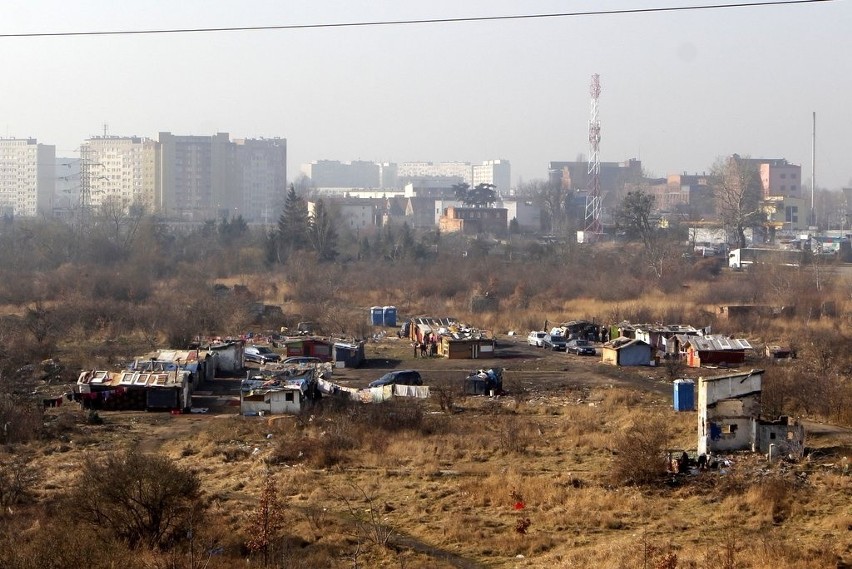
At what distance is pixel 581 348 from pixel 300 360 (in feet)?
18.2

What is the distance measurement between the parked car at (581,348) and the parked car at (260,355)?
18.4 ft

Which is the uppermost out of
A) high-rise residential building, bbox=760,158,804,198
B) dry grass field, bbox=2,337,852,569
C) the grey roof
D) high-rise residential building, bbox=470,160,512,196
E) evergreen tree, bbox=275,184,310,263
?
high-rise residential building, bbox=470,160,512,196

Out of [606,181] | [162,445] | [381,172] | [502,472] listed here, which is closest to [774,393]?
[502,472]

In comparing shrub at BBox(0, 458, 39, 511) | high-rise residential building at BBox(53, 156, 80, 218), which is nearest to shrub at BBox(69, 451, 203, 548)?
shrub at BBox(0, 458, 39, 511)

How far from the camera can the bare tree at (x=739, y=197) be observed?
42.5m

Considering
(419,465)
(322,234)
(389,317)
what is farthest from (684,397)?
(322,234)

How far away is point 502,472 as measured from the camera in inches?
432

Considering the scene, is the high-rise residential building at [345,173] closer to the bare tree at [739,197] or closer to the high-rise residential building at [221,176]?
the high-rise residential building at [221,176]

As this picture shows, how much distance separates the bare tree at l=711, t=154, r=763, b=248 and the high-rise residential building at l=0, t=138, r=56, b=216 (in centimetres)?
5537

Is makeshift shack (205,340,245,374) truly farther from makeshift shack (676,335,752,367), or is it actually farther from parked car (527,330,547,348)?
makeshift shack (676,335,752,367)

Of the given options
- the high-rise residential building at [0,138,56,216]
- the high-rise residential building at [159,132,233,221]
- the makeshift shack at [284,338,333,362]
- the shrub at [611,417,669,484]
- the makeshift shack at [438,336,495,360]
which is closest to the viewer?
the shrub at [611,417,669,484]

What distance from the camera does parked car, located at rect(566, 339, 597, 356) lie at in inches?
812

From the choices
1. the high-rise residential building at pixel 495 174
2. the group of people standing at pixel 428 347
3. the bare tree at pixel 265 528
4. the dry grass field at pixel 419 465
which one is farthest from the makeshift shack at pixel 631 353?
the high-rise residential building at pixel 495 174

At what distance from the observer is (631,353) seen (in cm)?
1914
